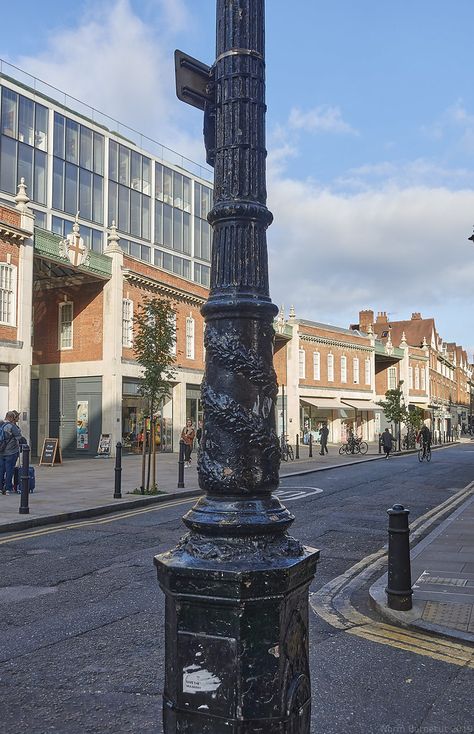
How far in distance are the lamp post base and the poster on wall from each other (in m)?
27.6

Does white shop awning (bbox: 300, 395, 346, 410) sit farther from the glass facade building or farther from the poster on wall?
the poster on wall

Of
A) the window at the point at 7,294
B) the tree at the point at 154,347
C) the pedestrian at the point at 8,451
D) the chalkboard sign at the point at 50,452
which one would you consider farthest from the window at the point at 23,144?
the pedestrian at the point at 8,451

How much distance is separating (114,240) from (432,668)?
92.0 ft

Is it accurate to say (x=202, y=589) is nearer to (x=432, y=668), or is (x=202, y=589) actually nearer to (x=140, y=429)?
(x=432, y=668)

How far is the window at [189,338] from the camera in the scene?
34750 mm

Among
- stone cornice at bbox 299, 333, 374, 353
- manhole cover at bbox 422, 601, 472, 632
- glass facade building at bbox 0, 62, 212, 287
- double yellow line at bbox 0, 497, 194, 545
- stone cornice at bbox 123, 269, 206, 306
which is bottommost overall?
double yellow line at bbox 0, 497, 194, 545

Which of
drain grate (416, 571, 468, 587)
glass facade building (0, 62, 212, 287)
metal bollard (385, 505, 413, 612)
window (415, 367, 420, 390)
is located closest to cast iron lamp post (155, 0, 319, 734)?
metal bollard (385, 505, 413, 612)

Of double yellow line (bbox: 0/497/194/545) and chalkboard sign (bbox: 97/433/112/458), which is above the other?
chalkboard sign (bbox: 97/433/112/458)

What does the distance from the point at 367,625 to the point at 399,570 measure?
57 centimetres

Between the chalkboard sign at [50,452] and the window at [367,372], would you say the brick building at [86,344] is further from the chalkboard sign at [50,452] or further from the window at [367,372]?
the window at [367,372]

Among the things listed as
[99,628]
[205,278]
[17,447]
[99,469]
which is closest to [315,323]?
[205,278]

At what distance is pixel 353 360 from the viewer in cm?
5434

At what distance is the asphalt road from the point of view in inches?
147

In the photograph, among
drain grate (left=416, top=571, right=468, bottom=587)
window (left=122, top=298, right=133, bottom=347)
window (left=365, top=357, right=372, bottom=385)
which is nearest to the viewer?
drain grate (left=416, top=571, right=468, bottom=587)
